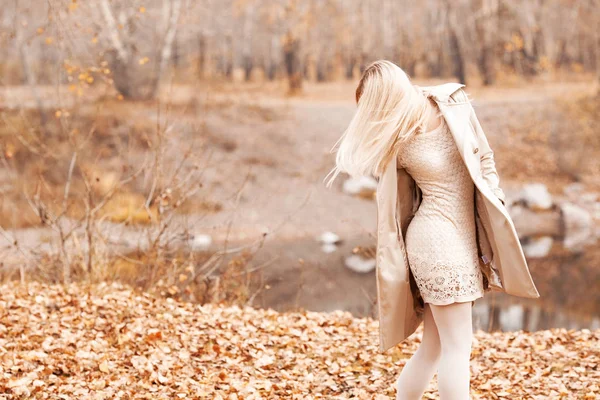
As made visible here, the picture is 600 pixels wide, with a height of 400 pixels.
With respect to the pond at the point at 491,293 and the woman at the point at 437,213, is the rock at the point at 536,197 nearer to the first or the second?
the pond at the point at 491,293

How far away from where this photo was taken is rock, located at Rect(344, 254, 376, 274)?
12.0 metres

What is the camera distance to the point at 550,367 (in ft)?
17.1

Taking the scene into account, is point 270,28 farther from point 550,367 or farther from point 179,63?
point 550,367

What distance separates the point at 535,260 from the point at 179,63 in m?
15.2

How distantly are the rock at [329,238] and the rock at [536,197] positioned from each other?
4.83 m

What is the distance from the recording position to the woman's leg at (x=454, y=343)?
3199mm

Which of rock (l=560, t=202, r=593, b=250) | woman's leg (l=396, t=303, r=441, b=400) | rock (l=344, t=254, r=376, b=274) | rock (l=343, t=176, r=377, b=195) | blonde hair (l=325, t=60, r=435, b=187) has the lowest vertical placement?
rock (l=560, t=202, r=593, b=250)

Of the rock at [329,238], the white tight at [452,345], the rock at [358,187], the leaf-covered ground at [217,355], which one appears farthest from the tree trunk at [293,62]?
the white tight at [452,345]

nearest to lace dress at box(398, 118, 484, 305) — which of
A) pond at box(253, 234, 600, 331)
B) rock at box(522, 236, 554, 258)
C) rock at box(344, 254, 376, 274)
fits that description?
pond at box(253, 234, 600, 331)

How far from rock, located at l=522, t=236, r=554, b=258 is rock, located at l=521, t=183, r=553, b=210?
5.63 ft

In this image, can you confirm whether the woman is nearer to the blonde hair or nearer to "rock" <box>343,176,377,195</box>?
the blonde hair

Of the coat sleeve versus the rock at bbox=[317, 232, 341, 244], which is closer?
→ the coat sleeve

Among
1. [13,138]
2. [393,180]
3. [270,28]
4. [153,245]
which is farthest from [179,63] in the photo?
[393,180]

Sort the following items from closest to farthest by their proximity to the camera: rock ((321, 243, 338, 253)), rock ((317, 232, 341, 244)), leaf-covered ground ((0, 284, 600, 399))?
leaf-covered ground ((0, 284, 600, 399)), rock ((321, 243, 338, 253)), rock ((317, 232, 341, 244))
